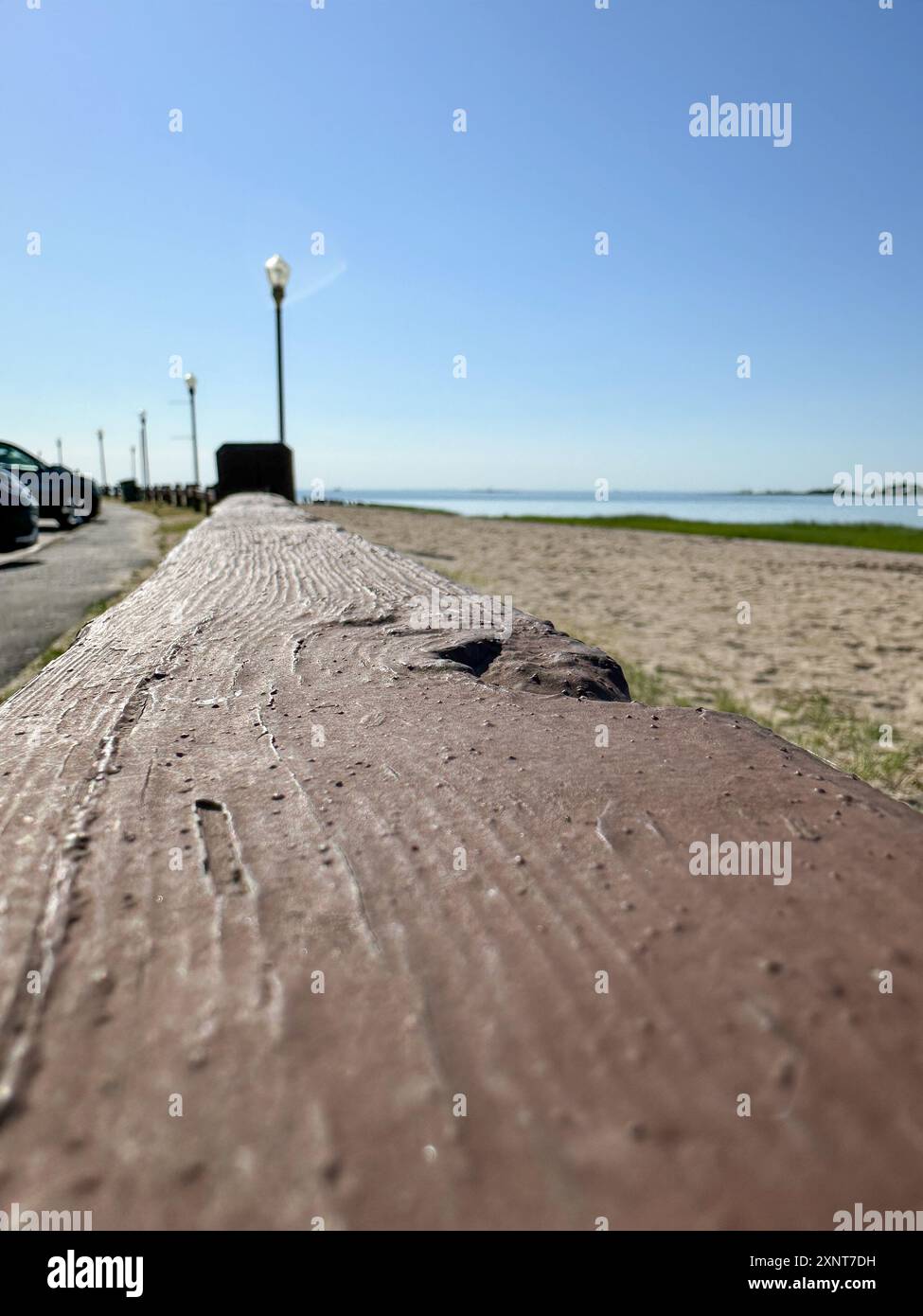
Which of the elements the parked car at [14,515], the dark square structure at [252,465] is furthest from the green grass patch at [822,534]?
the parked car at [14,515]

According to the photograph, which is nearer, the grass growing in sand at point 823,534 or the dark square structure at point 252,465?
the dark square structure at point 252,465

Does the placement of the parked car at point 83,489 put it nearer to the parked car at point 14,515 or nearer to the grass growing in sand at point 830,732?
the parked car at point 14,515

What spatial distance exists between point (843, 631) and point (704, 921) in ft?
25.9

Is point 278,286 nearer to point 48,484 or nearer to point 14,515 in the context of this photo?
point 48,484

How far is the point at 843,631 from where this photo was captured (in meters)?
7.66

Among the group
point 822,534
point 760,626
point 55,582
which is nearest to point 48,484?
point 55,582

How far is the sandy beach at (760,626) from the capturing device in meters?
4.79

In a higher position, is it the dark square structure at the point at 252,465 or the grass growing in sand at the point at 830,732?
the dark square structure at the point at 252,465

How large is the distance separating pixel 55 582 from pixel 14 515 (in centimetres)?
220

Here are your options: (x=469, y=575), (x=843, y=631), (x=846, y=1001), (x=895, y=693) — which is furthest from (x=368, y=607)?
(x=469, y=575)

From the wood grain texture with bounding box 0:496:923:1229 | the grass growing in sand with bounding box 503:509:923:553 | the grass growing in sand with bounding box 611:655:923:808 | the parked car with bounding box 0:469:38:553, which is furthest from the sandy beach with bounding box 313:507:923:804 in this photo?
the parked car with bounding box 0:469:38:553

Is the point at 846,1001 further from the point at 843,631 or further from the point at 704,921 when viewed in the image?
the point at 843,631

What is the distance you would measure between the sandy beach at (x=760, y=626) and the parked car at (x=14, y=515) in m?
5.25
